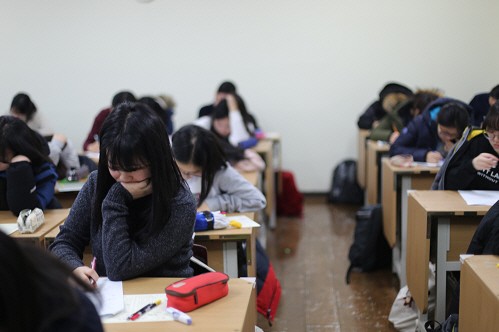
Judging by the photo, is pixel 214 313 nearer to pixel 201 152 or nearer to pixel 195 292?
pixel 195 292

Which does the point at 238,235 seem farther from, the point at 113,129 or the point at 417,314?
the point at 417,314

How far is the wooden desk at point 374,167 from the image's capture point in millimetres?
5172

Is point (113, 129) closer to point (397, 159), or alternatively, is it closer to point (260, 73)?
point (397, 159)

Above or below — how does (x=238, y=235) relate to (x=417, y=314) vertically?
above

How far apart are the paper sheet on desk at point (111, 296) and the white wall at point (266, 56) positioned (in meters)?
5.03

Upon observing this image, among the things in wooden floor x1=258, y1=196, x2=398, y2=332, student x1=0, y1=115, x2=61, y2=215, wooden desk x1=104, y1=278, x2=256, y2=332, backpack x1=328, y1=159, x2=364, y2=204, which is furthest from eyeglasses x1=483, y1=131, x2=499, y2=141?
backpack x1=328, y1=159, x2=364, y2=204

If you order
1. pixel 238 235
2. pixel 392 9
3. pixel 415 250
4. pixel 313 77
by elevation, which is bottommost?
pixel 415 250

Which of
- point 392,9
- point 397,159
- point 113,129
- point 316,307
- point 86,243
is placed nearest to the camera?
point 113,129

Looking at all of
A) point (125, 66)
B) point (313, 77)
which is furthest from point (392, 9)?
point (125, 66)

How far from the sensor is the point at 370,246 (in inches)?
166

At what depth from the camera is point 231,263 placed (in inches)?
107

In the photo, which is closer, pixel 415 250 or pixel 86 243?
pixel 86 243

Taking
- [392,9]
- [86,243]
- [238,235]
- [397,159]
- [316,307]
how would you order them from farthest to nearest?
[392,9], [397,159], [316,307], [238,235], [86,243]

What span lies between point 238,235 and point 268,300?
779 mm
